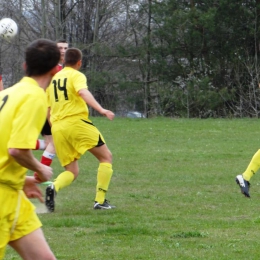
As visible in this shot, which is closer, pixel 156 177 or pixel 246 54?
pixel 156 177

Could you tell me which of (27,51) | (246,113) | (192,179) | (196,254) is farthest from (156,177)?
(246,113)

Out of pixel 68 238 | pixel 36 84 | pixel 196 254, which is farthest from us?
pixel 68 238

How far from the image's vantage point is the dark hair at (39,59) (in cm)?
405

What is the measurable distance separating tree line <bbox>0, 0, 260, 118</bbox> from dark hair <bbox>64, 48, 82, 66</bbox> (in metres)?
18.0

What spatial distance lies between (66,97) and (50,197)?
3.68 ft

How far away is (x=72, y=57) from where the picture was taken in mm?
7902

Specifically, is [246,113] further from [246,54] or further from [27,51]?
[27,51]

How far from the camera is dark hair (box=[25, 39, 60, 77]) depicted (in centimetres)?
405

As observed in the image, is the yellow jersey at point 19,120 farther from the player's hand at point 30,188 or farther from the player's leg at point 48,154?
the player's leg at point 48,154

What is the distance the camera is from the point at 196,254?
5.95 metres

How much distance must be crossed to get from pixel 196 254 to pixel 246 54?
21.5 metres

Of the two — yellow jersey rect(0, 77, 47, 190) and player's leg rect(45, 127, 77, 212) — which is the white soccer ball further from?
yellow jersey rect(0, 77, 47, 190)

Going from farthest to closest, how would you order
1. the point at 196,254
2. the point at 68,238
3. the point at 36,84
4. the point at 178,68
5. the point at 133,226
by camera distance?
the point at 178,68, the point at 133,226, the point at 68,238, the point at 196,254, the point at 36,84

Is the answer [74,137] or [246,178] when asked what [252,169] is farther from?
[74,137]
